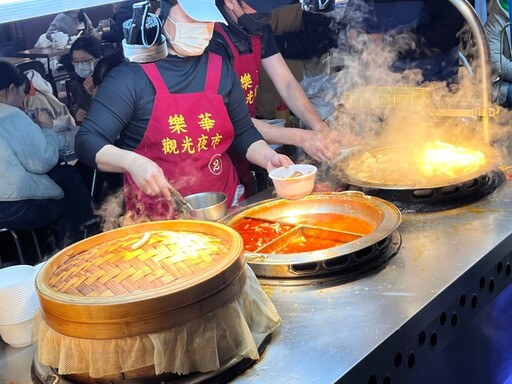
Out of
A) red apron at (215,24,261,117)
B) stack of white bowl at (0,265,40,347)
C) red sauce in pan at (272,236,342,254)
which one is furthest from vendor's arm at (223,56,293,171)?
stack of white bowl at (0,265,40,347)

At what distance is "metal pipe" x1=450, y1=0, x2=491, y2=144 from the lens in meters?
2.48

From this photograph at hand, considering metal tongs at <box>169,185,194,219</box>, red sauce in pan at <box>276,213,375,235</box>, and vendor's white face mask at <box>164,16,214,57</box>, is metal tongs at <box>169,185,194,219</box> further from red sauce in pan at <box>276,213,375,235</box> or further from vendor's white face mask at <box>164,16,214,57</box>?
vendor's white face mask at <box>164,16,214,57</box>

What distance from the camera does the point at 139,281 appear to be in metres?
1.57

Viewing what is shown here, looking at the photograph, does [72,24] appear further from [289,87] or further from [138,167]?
[138,167]

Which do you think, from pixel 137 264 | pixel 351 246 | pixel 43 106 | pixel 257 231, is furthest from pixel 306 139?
pixel 43 106

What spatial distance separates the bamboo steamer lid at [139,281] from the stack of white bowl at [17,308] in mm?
158

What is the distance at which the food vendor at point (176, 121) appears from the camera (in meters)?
3.01

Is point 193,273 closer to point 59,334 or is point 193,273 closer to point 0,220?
point 59,334

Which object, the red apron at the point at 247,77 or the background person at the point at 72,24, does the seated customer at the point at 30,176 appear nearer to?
the background person at the point at 72,24

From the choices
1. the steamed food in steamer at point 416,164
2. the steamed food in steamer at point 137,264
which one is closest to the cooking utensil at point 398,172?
the steamed food in steamer at point 416,164

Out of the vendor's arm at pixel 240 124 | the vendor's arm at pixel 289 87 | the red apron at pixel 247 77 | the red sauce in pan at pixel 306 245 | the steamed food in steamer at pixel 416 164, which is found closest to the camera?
the red sauce in pan at pixel 306 245

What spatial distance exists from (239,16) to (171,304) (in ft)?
8.05

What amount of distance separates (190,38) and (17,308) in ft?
5.47

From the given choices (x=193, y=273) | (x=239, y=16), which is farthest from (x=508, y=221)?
(x=239, y=16)
